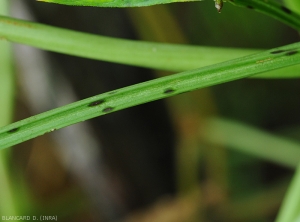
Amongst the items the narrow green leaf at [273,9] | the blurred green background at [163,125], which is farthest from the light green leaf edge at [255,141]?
the narrow green leaf at [273,9]

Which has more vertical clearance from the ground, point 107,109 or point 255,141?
point 255,141

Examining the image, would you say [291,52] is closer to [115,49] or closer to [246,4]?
[246,4]

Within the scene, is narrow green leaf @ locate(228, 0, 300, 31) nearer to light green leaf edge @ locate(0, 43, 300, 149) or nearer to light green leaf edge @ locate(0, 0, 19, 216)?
light green leaf edge @ locate(0, 43, 300, 149)

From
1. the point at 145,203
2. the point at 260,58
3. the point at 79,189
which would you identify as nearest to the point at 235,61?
the point at 260,58

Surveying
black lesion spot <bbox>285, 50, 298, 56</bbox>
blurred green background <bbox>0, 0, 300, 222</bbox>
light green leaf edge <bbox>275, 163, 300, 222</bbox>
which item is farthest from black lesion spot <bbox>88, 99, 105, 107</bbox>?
blurred green background <bbox>0, 0, 300, 222</bbox>

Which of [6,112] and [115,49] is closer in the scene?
[115,49]

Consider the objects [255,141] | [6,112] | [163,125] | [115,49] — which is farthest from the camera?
[163,125]

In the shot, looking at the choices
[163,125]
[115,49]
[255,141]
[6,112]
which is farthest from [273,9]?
[163,125]
